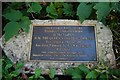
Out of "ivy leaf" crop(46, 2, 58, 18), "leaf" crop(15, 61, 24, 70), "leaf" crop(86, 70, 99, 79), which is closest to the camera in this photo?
"leaf" crop(86, 70, 99, 79)

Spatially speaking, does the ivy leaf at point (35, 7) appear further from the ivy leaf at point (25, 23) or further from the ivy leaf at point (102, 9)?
the ivy leaf at point (102, 9)

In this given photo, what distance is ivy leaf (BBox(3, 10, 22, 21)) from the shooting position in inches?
109

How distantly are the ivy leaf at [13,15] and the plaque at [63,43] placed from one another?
0.59 feet

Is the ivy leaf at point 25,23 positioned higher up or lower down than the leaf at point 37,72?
higher up

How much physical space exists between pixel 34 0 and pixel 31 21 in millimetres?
271

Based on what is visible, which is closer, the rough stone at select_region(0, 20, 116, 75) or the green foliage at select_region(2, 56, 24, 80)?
the green foliage at select_region(2, 56, 24, 80)

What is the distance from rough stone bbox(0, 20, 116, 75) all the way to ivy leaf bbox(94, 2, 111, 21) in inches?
4.7

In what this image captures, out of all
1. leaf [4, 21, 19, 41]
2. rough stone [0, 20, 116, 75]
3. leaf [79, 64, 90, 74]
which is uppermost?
leaf [4, 21, 19, 41]

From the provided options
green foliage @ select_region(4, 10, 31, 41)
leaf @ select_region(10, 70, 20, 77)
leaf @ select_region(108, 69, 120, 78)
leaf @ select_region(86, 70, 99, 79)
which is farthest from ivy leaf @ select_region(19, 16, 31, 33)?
leaf @ select_region(108, 69, 120, 78)

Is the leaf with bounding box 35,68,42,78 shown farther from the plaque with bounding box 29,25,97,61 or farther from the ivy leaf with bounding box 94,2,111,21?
the ivy leaf with bounding box 94,2,111,21

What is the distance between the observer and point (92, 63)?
253 cm

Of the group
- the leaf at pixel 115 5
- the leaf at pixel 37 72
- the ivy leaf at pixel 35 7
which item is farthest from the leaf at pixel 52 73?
the leaf at pixel 115 5

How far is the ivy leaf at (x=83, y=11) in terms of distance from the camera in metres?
2.75

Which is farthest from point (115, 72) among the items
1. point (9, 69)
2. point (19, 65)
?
point (9, 69)
